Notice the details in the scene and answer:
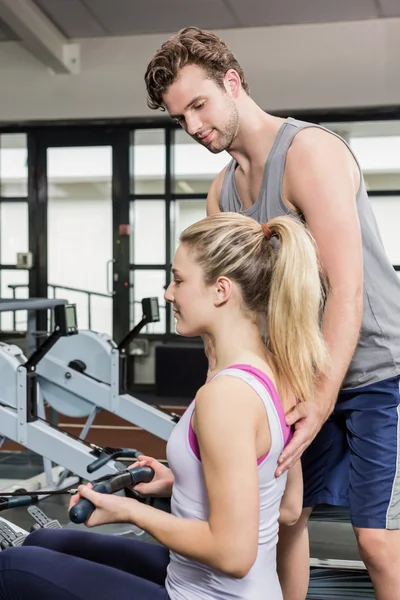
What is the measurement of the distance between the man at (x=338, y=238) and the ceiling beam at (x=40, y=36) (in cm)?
483

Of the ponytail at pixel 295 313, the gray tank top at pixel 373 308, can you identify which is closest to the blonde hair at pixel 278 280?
the ponytail at pixel 295 313

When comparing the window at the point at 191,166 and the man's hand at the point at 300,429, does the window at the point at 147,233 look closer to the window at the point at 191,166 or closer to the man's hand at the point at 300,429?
the window at the point at 191,166

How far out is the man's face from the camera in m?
1.51

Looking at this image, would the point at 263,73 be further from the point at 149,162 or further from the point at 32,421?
the point at 32,421

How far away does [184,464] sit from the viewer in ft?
3.83

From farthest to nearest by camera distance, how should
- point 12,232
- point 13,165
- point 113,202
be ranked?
point 13,165
point 12,232
point 113,202

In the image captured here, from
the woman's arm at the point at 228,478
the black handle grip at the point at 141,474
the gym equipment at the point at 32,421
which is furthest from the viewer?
the gym equipment at the point at 32,421

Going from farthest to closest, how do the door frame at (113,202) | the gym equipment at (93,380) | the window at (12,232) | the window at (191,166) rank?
the window at (12,232) < the window at (191,166) < the door frame at (113,202) < the gym equipment at (93,380)

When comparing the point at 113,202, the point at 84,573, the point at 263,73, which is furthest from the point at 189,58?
the point at 113,202

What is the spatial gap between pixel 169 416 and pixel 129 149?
12.3 feet

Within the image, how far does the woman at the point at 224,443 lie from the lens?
3.52 feet

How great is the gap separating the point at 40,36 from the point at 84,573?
587 cm

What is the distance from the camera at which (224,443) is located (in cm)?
106

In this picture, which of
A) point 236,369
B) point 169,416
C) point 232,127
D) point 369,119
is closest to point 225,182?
point 232,127
